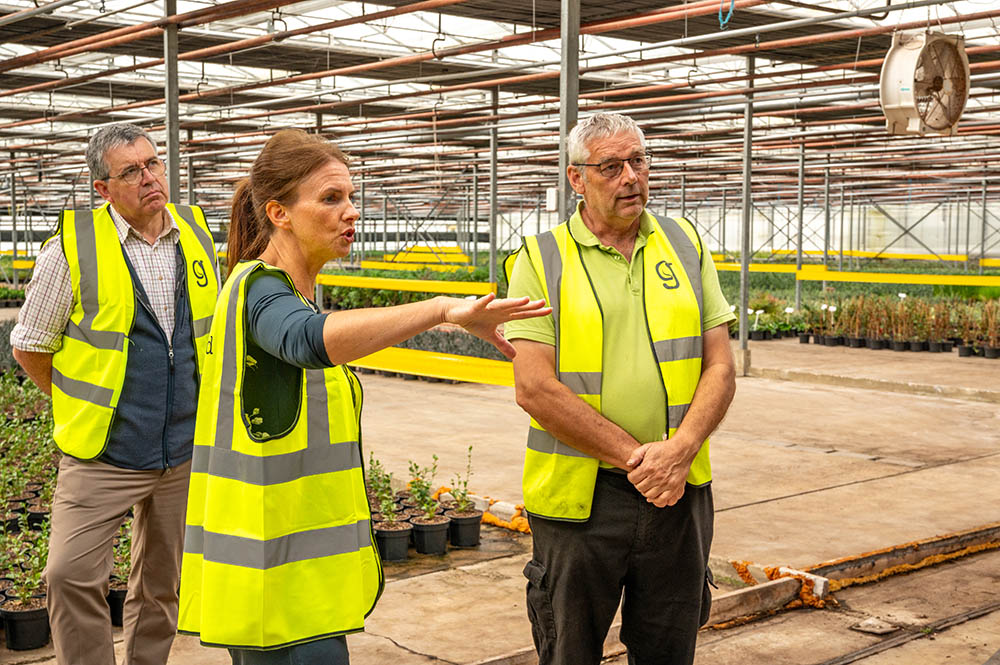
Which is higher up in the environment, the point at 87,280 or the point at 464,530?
the point at 87,280

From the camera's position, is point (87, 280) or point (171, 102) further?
point (171, 102)

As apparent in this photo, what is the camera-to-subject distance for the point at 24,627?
3.74 m

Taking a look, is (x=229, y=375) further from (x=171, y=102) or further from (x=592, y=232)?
(x=171, y=102)

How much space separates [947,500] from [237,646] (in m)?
4.94

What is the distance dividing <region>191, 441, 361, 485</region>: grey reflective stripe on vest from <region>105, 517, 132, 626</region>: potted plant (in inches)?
87.0

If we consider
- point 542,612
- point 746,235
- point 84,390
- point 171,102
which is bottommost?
point 542,612

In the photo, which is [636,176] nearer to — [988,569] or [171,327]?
[171,327]

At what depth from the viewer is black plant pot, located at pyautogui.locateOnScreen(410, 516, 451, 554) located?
498cm

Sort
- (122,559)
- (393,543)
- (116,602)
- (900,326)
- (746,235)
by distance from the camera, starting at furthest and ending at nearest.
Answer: (900,326), (746,235), (393,543), (122,559), (116,602)

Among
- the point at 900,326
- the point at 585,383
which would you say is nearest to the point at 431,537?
the point at 585,383

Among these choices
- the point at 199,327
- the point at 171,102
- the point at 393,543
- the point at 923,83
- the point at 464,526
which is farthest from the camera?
the point at 171,102

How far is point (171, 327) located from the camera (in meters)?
2.94

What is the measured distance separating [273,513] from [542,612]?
971 mm

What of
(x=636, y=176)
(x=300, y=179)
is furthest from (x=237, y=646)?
(x=636, y=176)
